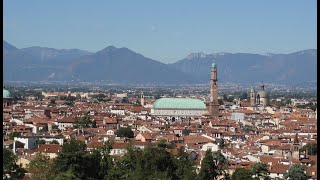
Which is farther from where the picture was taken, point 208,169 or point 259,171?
point 259,171

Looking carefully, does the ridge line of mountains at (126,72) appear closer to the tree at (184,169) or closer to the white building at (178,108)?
the white building at (178,108)

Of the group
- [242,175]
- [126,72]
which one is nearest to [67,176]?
[242,175]

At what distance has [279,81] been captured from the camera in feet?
603

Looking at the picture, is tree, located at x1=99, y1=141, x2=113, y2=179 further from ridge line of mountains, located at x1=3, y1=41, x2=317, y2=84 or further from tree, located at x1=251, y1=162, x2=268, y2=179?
ridge line of mountains, located at x1=3, y1=41, x2=317, y2=84

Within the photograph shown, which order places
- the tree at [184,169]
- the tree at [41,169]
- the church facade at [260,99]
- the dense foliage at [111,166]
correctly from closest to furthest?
1. the tree at [41,169]
2. the dense foliage at [111,166]
3. the tree at [184,169]
4. the church facade at [260,99]

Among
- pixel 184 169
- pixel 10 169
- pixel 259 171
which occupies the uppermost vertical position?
pixel 10 169

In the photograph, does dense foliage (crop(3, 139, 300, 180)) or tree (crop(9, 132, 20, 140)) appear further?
tree (crop(9, 132, 20, 140))

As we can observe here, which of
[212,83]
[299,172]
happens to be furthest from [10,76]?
[299,172]

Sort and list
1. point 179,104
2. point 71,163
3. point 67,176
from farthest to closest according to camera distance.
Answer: point 179,104 < point 71,163 < point 67,176

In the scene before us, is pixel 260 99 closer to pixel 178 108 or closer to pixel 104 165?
pixel 178 108

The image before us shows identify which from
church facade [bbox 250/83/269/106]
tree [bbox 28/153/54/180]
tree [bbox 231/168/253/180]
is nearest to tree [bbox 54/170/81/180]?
tree [bbox 28/153/54/180]

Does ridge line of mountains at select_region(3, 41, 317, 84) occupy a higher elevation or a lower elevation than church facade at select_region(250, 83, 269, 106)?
higher

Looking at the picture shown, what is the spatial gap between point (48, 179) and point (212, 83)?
33.5 metres

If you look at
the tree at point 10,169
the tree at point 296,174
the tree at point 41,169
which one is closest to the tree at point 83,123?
the tree at point 296,174
